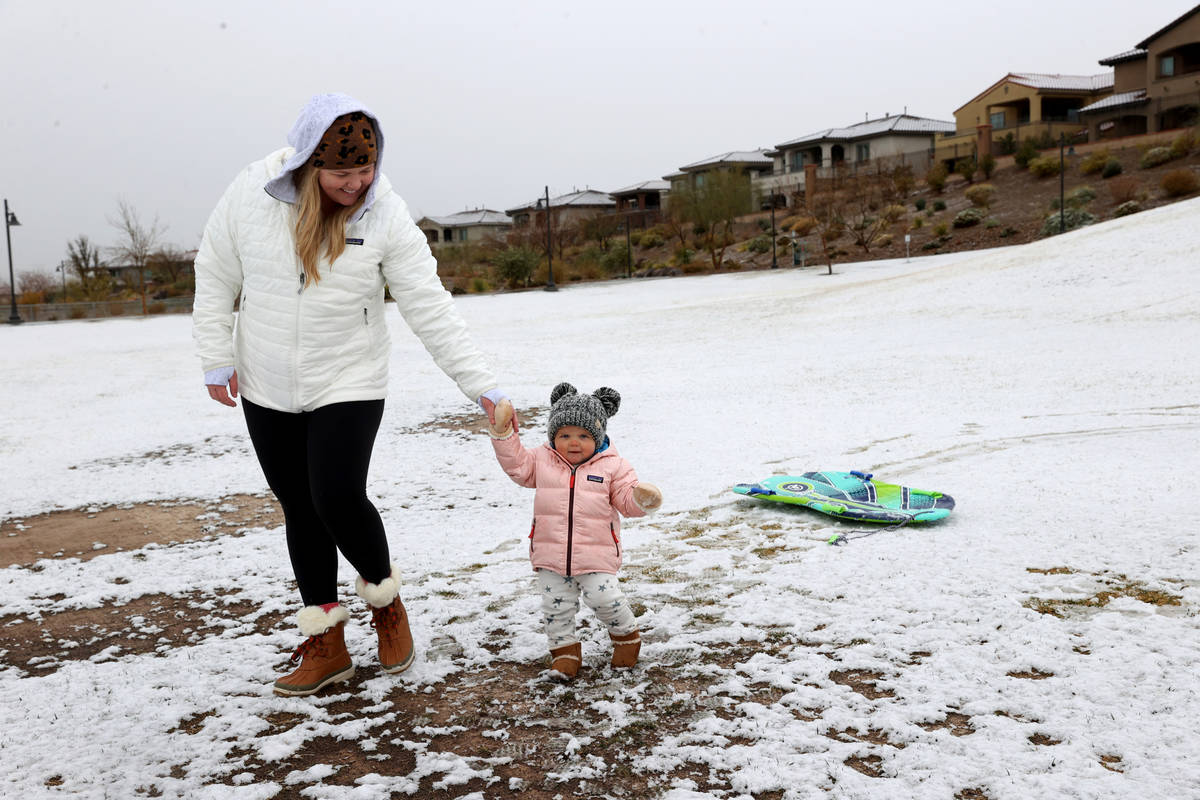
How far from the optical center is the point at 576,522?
121 inches

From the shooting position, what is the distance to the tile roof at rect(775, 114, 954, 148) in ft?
184

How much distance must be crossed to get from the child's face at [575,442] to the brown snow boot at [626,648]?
625 mm

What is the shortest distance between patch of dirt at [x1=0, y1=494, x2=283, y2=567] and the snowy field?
0.63ft

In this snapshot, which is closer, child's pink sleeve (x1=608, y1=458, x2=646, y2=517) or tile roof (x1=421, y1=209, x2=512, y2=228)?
child's pink sleeve (x1=608, y1=458, x2=646, y2=517)

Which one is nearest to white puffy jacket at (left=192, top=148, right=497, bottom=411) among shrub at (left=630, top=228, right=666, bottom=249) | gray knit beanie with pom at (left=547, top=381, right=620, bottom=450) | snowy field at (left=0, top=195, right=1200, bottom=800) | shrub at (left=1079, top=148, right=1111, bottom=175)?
gray knit beanie with pom at (left=547, top=381, right=620, bottom=450)

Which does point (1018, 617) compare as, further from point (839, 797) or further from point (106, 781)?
point (106, 781)

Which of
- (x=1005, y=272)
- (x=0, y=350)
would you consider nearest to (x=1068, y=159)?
(x=1005, y=272)

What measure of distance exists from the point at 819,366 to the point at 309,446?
31.2ft

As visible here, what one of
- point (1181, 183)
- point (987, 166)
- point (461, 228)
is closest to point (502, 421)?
point (1181, 183)

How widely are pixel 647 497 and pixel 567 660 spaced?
622 millimetres

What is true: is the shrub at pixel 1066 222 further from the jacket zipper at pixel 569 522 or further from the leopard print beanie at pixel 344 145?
the leopard print beanie at pixel 344 145

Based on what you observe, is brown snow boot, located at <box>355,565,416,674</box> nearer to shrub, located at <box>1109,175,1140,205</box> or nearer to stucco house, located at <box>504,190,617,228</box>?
shrub, located at <box>1109,175,1140,205</box>

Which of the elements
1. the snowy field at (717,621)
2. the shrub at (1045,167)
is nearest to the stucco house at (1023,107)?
the shrub at (1045,167)

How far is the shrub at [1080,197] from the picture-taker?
3167 cm
